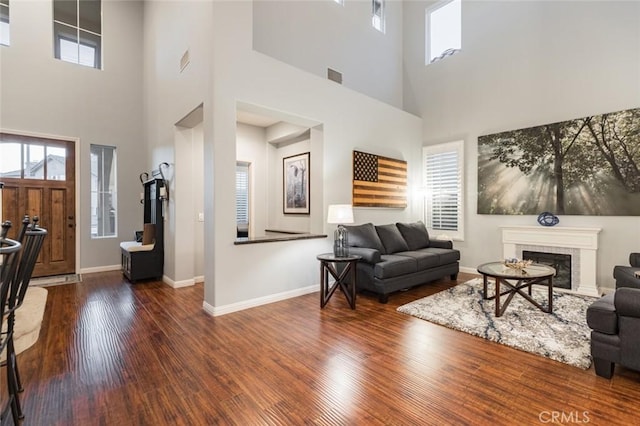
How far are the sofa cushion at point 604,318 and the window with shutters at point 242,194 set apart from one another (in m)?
5.41

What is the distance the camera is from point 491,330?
289 centimetres

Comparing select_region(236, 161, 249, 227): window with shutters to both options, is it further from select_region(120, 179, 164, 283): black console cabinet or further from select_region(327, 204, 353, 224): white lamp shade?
select_region(327, 204, 353, 224): white lamp shade

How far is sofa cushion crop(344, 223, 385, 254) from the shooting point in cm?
434

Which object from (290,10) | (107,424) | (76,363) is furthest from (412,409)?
(290,10)

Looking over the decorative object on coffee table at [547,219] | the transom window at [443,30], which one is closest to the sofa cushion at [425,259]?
the decorative object on coffee table at [547,219]

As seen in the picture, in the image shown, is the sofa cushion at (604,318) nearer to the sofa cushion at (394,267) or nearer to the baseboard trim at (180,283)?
the sofa cushion at (394,267)

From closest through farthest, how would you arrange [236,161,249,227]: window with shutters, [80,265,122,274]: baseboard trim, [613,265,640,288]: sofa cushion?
[613,265,640,288]: sofa cushion, [80,265,122,274]: baseboard trim, [236,161,249,227]: window with shutters

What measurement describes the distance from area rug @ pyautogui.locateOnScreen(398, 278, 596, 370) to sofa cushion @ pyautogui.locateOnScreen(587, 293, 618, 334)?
13.7 inches

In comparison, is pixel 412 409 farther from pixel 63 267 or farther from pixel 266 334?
pixel 63 267

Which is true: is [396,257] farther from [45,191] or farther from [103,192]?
[45,191]

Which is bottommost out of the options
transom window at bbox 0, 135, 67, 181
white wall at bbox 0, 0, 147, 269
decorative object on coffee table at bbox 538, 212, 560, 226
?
decorative object on coffee table at bbox 538, 212, 560, 226

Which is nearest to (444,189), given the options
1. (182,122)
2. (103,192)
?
(182,122)

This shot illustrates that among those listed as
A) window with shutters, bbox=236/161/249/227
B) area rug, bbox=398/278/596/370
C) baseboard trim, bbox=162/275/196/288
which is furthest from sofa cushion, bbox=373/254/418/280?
window with shutters, bbox=236/161/249/227

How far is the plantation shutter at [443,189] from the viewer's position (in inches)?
228
